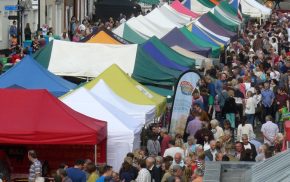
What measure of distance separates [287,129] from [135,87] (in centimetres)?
732

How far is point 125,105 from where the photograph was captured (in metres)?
23.3

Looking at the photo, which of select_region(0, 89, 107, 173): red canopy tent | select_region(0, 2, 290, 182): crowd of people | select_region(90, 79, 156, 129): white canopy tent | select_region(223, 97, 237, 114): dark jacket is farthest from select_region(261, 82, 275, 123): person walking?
select_region(0, 89, 107, 173): red canopy tent

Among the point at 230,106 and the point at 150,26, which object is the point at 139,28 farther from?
the point at 230,106

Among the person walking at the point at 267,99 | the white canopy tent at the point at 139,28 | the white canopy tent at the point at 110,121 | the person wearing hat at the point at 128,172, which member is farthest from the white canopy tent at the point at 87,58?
the person wearing hat at the point at 128,172

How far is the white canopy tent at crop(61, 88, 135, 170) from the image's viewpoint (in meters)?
21.0

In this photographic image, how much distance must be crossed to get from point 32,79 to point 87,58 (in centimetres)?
527

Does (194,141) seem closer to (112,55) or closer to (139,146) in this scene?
(139,146)

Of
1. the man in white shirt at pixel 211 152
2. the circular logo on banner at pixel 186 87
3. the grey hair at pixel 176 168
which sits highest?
the circular logo on banner at pixel 186 87

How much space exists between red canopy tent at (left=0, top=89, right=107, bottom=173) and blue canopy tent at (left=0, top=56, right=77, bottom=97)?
3.93 metres

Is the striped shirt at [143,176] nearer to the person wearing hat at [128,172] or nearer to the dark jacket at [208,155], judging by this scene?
the person wearing hat at [128,172]

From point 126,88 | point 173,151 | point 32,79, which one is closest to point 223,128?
point 126,88

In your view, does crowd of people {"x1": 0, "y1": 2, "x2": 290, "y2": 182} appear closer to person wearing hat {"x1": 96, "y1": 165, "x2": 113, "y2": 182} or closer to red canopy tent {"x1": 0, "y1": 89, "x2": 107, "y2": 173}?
person wearing hat {"x1": 96, "y1": 165, "x2": 113, "y2": 182}

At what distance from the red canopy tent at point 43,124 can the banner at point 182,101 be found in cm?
517

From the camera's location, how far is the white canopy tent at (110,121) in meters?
21.0
